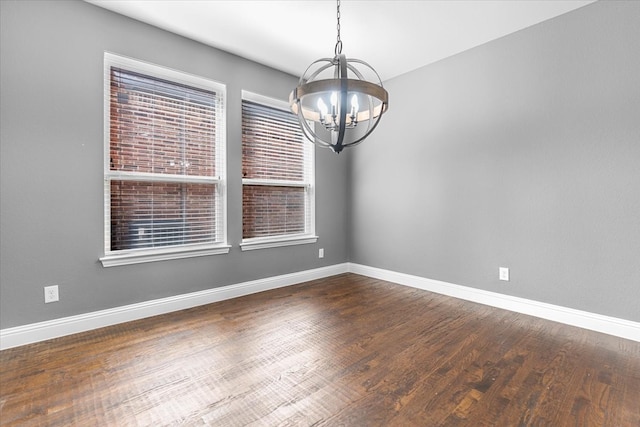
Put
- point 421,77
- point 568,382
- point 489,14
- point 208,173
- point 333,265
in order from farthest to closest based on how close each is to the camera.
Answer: point 333,265, point 421,77, point 208,173, point 489,14, point 568,382

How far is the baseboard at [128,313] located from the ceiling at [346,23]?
98.7 inches

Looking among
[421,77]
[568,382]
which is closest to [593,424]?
[568,382]

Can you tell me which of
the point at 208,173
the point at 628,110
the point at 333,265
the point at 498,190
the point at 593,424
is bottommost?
the point at 593,424

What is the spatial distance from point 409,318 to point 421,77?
2.72 meters

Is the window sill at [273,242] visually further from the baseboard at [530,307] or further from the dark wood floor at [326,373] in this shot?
the baseboard at [530,307]

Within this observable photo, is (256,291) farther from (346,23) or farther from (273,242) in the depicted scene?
(346,23)

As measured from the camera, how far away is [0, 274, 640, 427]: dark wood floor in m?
1.49

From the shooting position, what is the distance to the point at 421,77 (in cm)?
359

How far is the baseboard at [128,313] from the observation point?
2.19 metres

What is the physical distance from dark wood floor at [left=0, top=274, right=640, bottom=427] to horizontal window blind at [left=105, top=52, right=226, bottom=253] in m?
0.81

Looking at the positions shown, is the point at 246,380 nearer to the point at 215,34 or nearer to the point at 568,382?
the point at 568,382

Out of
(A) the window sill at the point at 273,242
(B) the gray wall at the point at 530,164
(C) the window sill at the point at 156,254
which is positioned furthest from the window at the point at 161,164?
(B) the gray wall at the point at 530,164

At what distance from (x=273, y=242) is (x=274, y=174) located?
0.82m

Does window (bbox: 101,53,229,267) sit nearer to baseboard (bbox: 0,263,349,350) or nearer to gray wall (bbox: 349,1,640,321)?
baseboard (bbox: 0,263,349,350)
